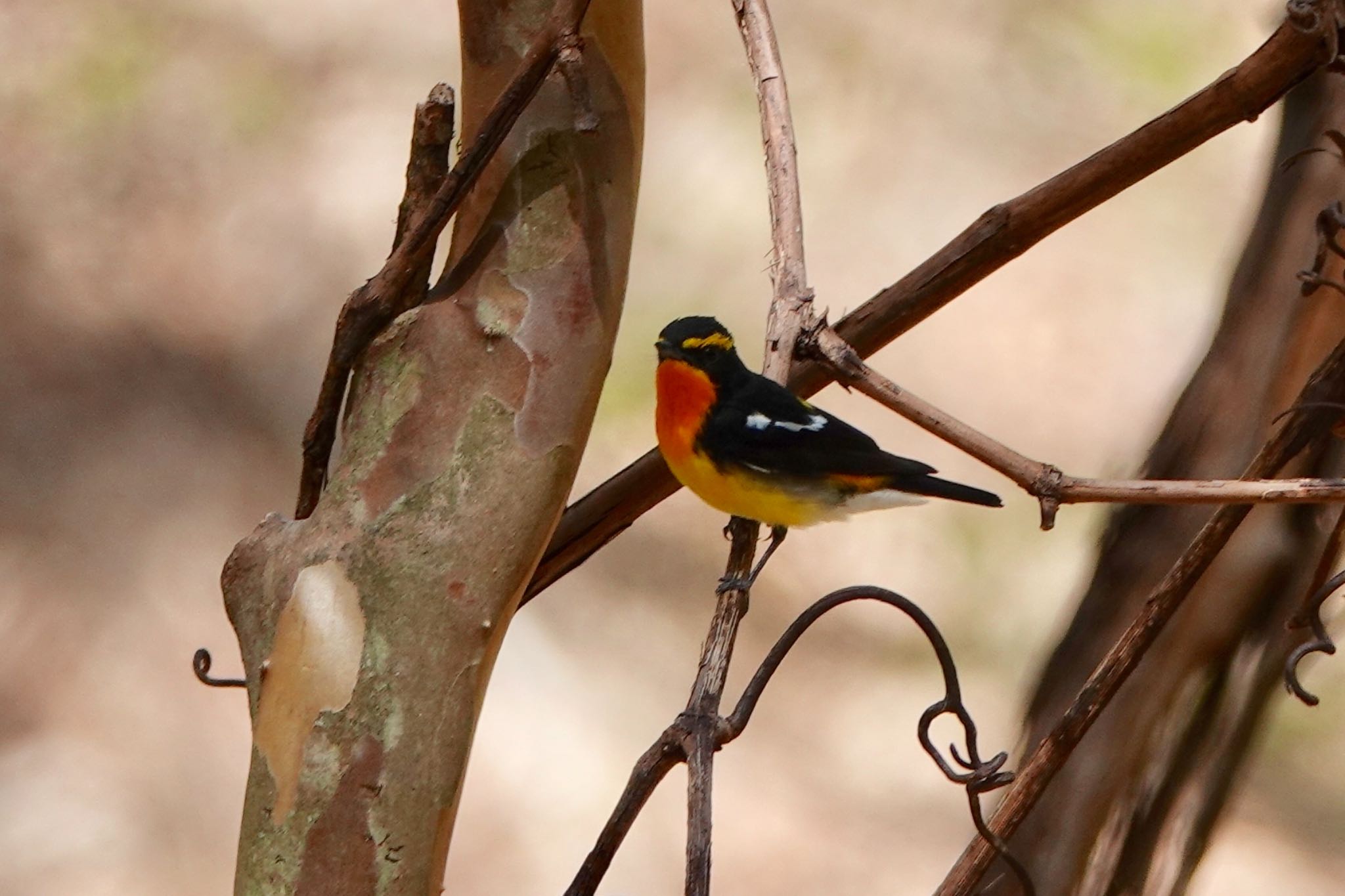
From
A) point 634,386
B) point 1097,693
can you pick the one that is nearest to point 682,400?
point 1097,693

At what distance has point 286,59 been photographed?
4.45 m

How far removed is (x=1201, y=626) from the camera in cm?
153

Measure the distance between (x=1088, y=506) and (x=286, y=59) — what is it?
2.85 meters

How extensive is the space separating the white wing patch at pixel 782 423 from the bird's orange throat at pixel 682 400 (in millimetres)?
78

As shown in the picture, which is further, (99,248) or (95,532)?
(99,248)

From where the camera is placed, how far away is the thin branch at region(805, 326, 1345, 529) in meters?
0.97

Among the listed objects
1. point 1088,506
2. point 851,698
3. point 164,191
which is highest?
point 164,191

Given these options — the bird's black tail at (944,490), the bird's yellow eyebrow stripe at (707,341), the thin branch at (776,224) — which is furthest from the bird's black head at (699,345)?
the thin branch at (776,224)

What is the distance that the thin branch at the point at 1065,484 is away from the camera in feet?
3.17

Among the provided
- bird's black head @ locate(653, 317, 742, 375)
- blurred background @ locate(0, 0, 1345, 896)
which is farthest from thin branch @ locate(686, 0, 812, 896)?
blurred background @ locate(0, 0, 1345, 896)

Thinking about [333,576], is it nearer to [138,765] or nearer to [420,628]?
[420,628]

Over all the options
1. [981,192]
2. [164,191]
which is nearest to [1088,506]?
[981,192]

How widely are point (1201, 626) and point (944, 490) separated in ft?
1.90

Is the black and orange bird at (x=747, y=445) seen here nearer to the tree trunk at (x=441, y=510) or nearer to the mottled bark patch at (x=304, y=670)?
the tree trunk at (x=441, y=510)
